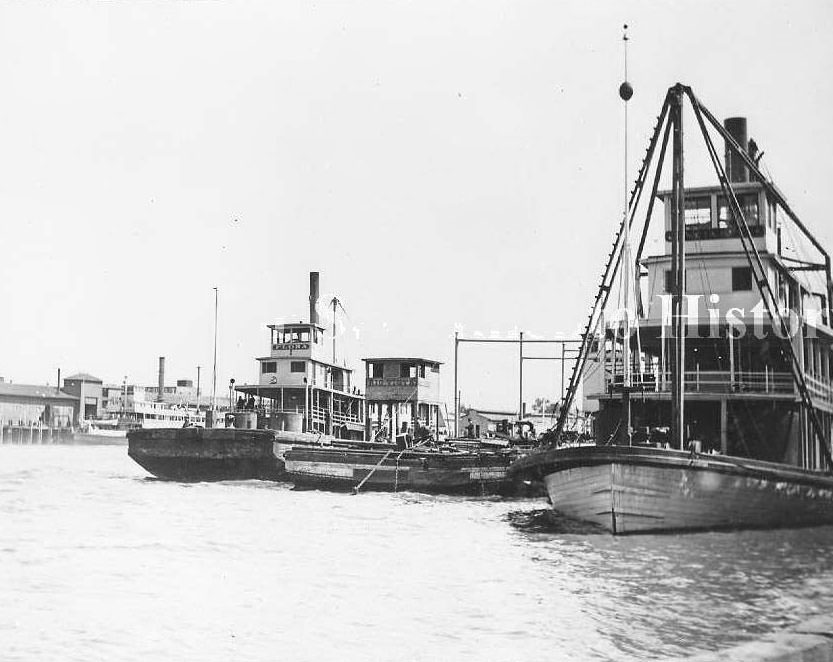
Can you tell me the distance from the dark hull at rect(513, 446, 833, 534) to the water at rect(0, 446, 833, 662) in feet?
1.31

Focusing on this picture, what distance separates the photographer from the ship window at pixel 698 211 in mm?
26750

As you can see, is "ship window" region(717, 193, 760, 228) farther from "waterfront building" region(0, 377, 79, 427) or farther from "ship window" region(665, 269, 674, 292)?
"waterfront building" region(0, 377, 79, 427)

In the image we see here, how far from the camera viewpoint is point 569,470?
17453 mm

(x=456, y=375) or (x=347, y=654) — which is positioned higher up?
(x=456, y=375)

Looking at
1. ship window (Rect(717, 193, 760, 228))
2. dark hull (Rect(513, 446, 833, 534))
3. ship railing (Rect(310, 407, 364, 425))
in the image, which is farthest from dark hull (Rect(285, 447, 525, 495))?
ship railing (Rect(310, 407, 364, 425))

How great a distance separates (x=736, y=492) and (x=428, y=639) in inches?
405

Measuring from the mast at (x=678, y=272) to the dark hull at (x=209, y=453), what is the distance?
17637 millimetres

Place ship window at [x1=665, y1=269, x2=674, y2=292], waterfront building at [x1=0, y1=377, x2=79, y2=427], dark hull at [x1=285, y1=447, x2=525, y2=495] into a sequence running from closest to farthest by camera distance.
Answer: dark hull at [x1=285, y1=447, x2=525, y2=495]
ship window at [x1=665, y1=269, x2=674, y2=292]
waterfront building at [x1=0, y1=377, x2=79, y2=427]

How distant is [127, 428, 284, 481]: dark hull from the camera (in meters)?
30.6

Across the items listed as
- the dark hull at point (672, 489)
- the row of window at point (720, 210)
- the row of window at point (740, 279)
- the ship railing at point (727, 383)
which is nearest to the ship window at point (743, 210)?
the row of window at point (720, 210)

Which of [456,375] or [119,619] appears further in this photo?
[456,375]

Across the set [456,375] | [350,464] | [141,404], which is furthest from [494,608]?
[141,404]

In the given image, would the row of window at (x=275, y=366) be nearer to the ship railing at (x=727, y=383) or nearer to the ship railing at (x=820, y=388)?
the ship railing at (x=727, y=383)

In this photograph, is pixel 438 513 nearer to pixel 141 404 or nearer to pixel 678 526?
pixel 678 526
